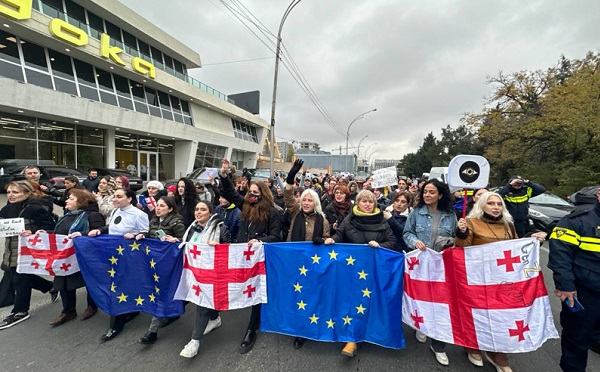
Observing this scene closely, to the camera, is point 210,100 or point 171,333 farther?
point 210,100

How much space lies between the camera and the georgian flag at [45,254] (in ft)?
10.9

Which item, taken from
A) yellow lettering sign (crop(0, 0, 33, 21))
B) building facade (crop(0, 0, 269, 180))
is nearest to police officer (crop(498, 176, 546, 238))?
building facade (crop(0, 0, 269, 180))

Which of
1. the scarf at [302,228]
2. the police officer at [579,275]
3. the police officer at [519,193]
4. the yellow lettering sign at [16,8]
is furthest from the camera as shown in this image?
the yellow lettering sign at [16,8]

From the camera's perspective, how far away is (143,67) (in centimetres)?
1792

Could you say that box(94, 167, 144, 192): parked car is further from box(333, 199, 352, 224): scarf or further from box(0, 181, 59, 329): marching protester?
box(333, 199, 352, 224): scarf

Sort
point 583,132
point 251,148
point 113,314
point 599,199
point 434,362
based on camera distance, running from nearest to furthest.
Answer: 1. point 599,199
2. point 434,362
3. point 113,314
4. point 583,132
5. point 251,148

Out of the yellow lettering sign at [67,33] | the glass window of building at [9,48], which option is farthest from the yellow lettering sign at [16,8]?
the glass window of building at [9,48]

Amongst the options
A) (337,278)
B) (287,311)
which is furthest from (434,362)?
(287,311)

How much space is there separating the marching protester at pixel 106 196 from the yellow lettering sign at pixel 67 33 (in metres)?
13.6

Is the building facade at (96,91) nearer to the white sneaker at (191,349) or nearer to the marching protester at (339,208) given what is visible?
the white sneaker at (191,349)

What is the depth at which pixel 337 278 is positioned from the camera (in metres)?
2.96

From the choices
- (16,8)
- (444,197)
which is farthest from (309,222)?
(16,8)

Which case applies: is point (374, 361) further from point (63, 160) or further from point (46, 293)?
point (63, 160)

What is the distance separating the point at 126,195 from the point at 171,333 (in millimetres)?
1835
